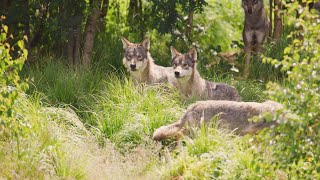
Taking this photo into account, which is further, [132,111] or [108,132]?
[132,111]

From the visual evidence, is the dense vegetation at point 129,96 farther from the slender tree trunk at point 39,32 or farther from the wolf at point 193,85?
the wolf at point 193,85

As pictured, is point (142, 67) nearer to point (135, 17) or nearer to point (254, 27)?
point (135, 17)

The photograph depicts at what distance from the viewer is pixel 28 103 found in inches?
428

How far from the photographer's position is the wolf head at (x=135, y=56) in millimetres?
13195

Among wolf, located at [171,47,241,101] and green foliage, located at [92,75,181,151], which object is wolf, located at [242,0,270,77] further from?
green foliage, located at [92,75,181,151]

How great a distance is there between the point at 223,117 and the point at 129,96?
1.86 metres

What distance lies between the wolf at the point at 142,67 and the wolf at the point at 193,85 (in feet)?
0.92

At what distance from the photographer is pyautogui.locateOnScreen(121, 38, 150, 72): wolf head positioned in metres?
13.2

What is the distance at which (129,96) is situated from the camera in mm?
11688

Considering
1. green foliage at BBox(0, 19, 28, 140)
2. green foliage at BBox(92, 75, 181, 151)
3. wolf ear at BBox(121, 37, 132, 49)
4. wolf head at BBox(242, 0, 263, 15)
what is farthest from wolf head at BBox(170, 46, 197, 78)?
green foliage at BBox(0, 19, 28, 140)

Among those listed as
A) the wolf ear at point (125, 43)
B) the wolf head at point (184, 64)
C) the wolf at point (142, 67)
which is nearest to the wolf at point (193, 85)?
the wolf head at point (184, 64)

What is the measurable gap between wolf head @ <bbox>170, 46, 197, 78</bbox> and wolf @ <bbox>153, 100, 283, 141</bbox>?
2407 mm

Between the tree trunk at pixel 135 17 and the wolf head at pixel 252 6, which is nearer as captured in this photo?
the tree trunk at pixel 135 17

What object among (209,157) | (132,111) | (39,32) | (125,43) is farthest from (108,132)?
(39,32)
